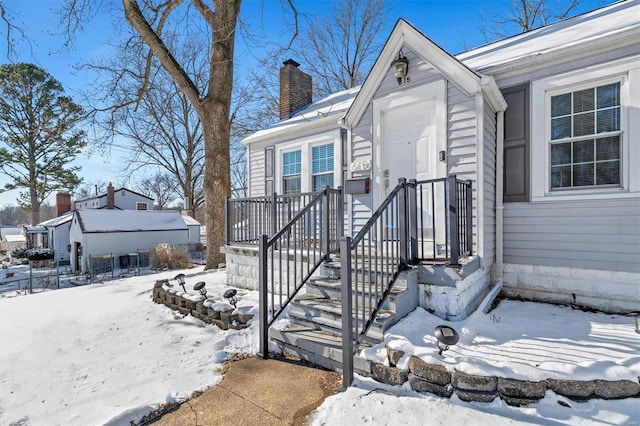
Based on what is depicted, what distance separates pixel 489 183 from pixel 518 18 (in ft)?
39.5

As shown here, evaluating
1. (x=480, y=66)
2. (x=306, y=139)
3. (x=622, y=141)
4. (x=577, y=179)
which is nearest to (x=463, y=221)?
(x=577, y=179)

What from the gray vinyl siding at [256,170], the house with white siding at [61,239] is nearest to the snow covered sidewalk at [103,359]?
the gray vinyl siding at [256,170]

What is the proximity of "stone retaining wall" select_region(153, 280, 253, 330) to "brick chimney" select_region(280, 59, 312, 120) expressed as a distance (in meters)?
6.00

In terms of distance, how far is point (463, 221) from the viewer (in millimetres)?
4160

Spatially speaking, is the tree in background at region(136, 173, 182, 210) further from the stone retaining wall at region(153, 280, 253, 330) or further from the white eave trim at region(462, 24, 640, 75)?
the white eave trim at region(462, 24, 640, 75)

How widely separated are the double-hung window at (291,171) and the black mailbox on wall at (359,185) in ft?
7.14

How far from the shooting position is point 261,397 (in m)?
2.74

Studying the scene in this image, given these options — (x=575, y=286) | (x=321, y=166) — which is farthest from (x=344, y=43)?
(x=575, y=286)

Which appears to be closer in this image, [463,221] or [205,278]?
[463,221]

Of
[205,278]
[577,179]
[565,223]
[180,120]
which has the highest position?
[180,120]

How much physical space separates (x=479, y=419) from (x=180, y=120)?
1011 inches

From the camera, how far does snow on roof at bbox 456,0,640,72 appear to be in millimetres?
4369

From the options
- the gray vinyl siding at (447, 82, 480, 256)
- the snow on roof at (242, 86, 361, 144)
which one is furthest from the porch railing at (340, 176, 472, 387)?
the snow on roof at (242, 86, 361, 144)

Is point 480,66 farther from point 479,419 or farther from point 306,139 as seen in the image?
point 479,419
